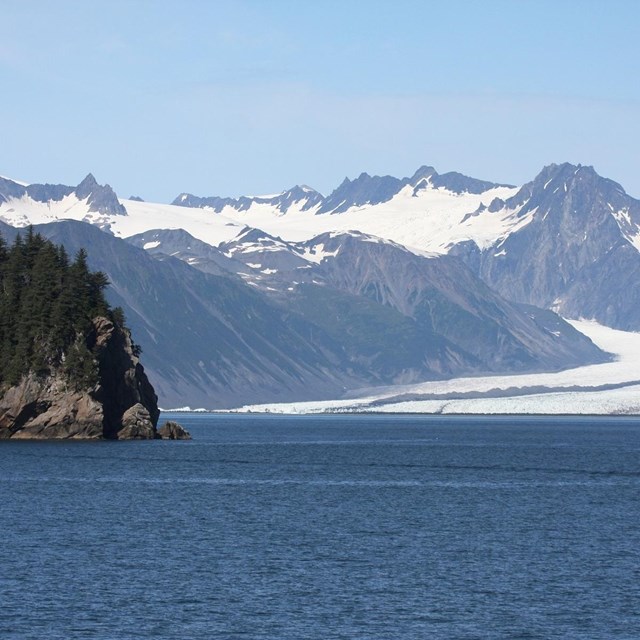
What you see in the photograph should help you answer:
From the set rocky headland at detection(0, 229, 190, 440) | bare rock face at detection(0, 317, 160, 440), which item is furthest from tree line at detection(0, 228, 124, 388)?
bare rock face at detection(0, 317, 160, 440)

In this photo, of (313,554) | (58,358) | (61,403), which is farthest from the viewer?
(61,403)

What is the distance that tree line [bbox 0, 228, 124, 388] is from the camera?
18375 cm

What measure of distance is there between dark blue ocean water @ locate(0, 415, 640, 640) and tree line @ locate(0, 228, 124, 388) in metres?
36.1

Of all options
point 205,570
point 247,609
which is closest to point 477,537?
point 205,570

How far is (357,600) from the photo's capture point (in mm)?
70688

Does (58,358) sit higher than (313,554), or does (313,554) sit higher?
(58,358)

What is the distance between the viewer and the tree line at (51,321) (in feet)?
603

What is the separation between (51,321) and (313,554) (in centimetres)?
10700

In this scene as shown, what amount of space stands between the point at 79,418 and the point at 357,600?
12147cm

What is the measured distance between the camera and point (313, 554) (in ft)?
279

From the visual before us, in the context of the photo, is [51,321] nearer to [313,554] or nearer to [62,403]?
[62,403]

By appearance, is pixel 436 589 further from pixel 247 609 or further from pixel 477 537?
pixel 477 537

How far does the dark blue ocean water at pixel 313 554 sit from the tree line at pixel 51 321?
3612cm

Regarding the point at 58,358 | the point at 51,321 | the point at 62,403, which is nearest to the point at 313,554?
the point at 58,358
